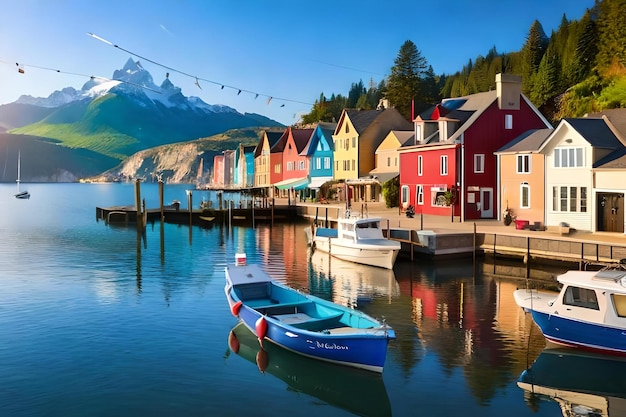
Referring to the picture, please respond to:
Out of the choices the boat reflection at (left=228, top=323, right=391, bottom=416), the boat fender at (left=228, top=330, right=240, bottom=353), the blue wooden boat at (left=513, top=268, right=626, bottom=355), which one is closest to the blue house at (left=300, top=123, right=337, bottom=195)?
the boat fender at (left=228, top=330, right=240, bottom=353)

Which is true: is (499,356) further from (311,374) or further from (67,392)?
(67,392)

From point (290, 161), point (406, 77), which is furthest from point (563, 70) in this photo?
point (290, 161)

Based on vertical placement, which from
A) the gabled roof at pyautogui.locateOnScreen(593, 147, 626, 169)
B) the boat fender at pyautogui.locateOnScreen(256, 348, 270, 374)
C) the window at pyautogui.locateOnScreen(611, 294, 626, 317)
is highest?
the gabled roof at pyautogui.locateOnScreen(593, 147, 626, 169)

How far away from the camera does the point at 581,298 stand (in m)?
21.3

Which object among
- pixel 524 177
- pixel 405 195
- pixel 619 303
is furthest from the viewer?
pixel 405 195

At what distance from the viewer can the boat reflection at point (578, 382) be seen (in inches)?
675

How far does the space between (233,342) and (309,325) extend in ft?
12.3

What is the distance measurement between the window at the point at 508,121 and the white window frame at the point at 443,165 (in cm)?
601

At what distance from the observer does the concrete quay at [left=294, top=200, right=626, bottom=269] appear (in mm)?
34375

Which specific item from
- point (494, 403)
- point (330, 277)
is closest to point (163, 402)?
point (494, 403)

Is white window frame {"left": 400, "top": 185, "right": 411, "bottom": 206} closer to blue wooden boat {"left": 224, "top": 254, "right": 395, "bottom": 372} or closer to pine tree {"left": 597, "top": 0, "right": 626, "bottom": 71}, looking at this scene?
blue wooden boat {"left": 224, "top": 254, "right": 395, "bottom": 372}

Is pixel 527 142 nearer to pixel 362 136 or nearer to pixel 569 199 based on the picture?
pixel 569 199

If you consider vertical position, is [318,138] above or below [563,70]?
below

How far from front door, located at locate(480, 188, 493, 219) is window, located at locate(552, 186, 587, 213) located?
32.0 feet
